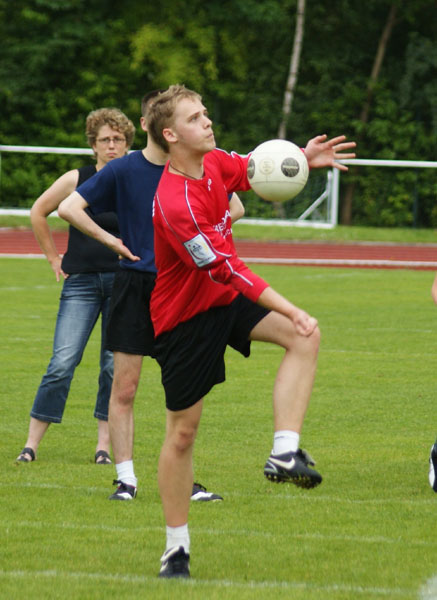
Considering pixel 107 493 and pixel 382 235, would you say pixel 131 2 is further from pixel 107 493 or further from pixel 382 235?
pixel 107 493

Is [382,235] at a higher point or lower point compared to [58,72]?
lower

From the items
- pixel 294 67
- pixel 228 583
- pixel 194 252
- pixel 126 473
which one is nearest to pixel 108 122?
pixel 126 473

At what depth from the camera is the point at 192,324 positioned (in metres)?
5.07

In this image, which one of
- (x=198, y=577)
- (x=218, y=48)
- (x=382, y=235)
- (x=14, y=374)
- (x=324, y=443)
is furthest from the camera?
(x=218, y=48)

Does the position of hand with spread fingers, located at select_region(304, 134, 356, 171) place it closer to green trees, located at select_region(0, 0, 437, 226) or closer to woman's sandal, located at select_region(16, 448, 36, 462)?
woman's sandal, located at select_region(16, 448, 36, 462)

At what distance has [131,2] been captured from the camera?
44.9 metres

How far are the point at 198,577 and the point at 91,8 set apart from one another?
1600 inches

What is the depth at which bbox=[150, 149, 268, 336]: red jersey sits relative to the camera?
481 cm

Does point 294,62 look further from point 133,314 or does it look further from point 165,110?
point 165,110

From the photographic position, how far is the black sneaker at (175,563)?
4.99 metres

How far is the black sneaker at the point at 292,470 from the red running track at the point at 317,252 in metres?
19.4

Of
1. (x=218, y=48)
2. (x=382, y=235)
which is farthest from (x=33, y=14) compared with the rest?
(x=382, y=235)

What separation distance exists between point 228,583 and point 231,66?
4060cm

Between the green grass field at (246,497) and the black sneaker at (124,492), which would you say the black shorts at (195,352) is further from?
the black sneaker at (124,492)
